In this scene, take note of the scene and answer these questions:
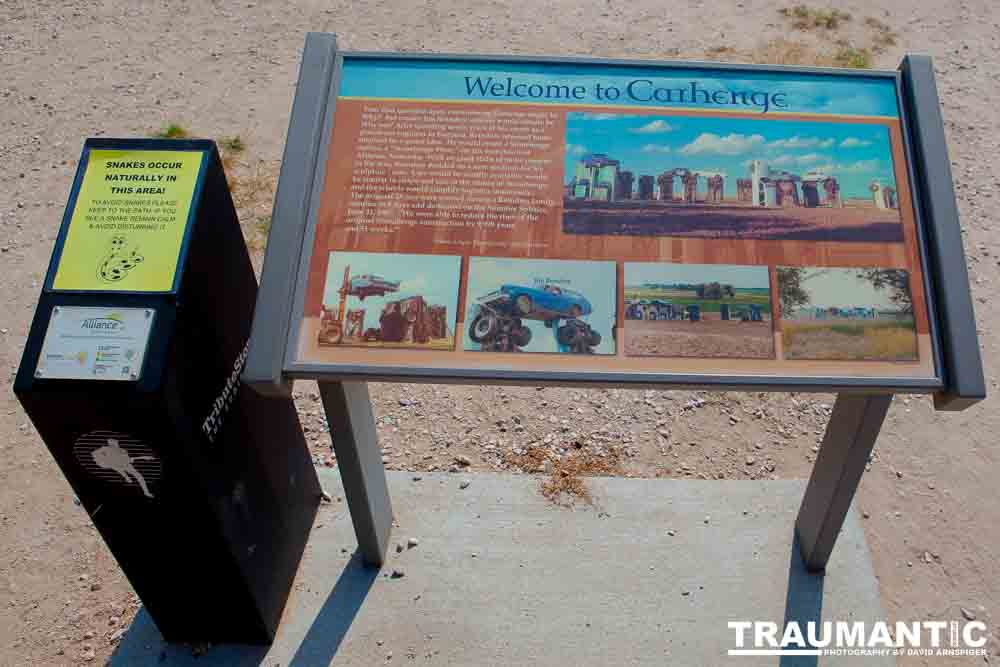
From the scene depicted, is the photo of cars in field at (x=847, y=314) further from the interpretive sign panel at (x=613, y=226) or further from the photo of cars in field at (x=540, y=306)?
the photo of cars in field at (x=540, y=306)

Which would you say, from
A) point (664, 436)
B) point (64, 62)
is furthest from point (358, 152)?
point (64, 62)

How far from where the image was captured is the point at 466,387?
4473 mm

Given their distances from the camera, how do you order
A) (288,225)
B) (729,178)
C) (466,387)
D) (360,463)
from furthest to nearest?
(466,387) → (360,463) → (729,178) → (288,225)

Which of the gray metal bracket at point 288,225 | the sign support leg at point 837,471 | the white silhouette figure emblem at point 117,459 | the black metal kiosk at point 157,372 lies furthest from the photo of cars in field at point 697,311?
the white silhouette figure emblem at point 117,459

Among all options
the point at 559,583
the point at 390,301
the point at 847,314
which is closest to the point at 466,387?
the point at 559,583

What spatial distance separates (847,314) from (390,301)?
130 cm

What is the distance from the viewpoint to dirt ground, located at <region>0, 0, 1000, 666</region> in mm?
3693

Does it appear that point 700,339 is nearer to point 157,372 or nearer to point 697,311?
point 697,311

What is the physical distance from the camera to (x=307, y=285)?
232 centimetres

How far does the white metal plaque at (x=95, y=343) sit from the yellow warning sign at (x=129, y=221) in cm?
9

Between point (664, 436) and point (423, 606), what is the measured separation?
1560 mm

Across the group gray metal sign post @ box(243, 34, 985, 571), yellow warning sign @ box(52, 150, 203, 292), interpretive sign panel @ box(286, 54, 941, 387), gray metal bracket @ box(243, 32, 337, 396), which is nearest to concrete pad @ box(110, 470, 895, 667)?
gray metal sign post @ box(243, 34, 985, 571)

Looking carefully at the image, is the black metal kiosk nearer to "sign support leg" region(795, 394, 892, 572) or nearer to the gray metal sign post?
the gray metal sign post

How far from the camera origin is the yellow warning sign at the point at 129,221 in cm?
238
